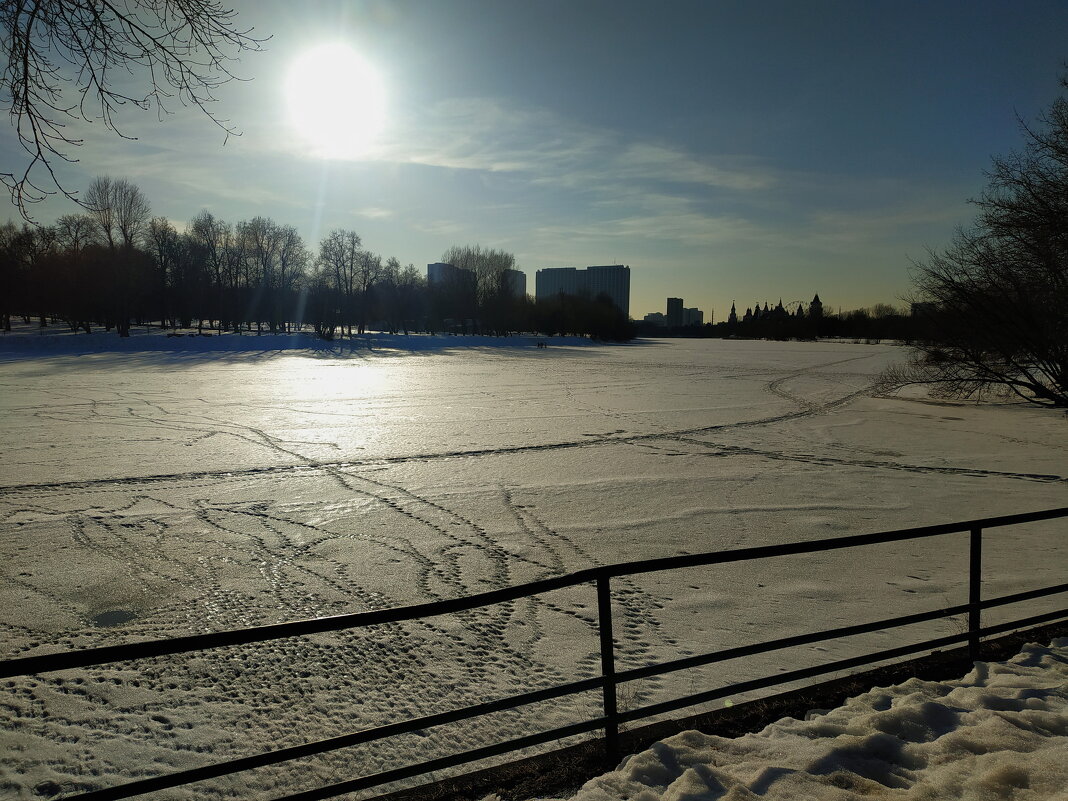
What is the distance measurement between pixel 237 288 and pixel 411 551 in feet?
253

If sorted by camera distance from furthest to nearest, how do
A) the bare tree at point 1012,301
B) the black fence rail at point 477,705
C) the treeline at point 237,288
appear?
the treeline at point 237,288 < the bare tree at point 1012,301 < the black fence rail at point 477,705

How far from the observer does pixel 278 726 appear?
3.87 meters

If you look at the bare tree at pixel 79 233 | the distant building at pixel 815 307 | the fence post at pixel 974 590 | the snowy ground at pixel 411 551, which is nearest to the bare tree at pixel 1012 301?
the snowy ground at pixel 411 551

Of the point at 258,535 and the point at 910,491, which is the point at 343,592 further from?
the point at 910,491

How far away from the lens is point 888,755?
292 cm

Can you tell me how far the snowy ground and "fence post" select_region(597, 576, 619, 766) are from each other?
1.11 m

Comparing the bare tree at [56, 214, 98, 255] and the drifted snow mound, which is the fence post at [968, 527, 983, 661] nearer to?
the drifted snow mound

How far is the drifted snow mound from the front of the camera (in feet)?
8.69

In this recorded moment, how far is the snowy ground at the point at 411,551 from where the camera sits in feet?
13.3

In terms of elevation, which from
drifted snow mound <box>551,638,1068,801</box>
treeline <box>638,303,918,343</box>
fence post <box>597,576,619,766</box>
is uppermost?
treeline <box>638,303,918,343</box>

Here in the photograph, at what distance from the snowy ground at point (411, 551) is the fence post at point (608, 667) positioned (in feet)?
3.64

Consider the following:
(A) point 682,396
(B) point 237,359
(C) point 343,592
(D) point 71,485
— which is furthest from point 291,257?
(C) point 343,592

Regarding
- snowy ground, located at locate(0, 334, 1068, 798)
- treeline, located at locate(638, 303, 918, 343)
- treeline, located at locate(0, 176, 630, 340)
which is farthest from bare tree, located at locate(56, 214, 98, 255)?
treeline, located at locate(638, 303, 918, 343)

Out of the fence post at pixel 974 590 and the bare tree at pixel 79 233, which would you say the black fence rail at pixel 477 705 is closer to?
the fence post at pixel 974 590
